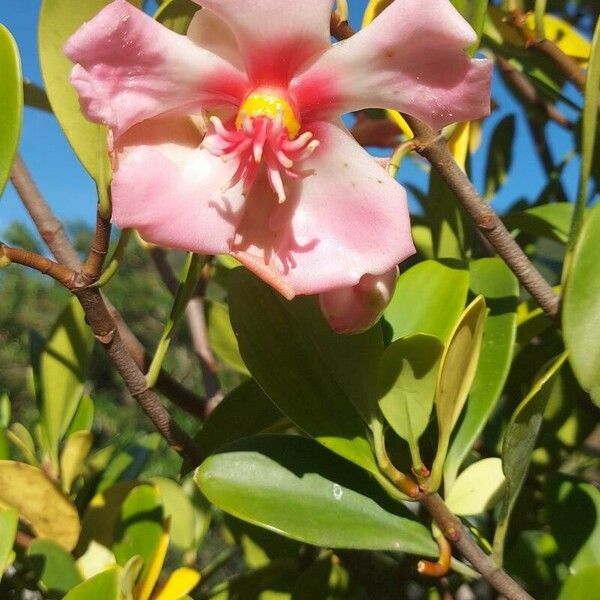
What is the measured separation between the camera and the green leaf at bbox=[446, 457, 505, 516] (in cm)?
57

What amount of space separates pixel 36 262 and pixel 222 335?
1.31 feet

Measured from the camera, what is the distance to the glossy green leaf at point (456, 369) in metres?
0.48

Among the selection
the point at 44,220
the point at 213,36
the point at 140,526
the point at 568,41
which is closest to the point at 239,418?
the point at 140,526

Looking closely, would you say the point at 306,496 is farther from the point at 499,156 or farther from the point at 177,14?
the point at 499,156

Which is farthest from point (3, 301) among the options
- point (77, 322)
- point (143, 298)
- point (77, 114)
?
point (77, 114)

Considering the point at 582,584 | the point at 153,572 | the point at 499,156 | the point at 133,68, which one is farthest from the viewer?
the point at 499,156

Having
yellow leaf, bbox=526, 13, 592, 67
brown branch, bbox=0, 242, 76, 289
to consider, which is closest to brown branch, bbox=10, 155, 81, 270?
brown branch, bbox=0, 242, 76, 289

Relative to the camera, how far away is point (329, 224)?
48 cm

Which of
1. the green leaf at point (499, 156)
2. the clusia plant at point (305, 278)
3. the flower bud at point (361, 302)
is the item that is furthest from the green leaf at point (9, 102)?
the green leaf at point (499, 156)

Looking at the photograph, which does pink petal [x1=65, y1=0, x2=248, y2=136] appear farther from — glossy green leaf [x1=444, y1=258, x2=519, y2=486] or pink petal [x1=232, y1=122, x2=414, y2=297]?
glossy green leaf [x1=444, y1=258, x2=519, y2=486]

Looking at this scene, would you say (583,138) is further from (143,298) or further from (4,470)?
(143,298)

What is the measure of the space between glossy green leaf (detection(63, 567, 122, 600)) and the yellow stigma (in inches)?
12.6

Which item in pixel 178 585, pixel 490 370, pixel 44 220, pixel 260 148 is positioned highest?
pixel 260 148

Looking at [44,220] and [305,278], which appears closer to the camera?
[305,278]
